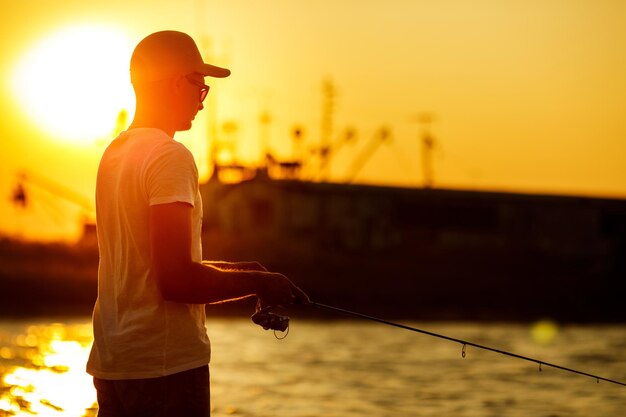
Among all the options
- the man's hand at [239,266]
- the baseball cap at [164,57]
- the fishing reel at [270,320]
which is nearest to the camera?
the baseball cap at [164,57]

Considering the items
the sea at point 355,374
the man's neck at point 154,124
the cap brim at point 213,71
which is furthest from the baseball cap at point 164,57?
the sea at point 355,374

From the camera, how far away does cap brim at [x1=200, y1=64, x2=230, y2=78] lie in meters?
4.18

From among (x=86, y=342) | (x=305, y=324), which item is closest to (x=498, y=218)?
(x=305, y=324)

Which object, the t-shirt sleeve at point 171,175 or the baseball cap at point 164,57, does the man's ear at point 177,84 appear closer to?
the baseball cap at point 164,57

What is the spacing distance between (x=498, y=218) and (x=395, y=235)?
4739 millimetres

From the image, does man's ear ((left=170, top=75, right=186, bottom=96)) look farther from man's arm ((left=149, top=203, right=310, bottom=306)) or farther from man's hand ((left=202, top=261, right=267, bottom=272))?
man's hand ((left=202, top=261, right=267, bottom=272))

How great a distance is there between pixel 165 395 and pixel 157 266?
44 centimetres

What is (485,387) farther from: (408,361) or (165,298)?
(165,298)

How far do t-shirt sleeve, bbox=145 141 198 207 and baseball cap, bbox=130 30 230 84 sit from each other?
309mm

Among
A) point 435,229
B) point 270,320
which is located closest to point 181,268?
point 270,320

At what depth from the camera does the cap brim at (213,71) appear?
4.18m

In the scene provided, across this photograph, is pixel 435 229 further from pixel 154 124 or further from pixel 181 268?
pixel 181 268

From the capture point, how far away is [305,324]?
33.8 m

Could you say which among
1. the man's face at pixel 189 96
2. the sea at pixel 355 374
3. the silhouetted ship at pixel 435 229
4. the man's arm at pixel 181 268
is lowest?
the sea at pixel 355 374
